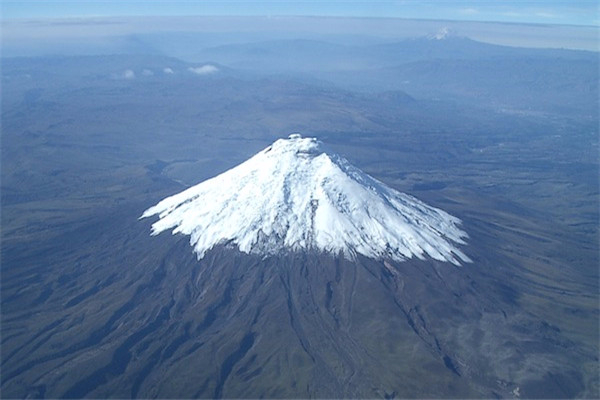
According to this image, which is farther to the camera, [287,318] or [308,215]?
[308,215]

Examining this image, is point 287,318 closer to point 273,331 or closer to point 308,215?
point 273,331

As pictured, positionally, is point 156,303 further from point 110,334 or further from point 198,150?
point 198,150

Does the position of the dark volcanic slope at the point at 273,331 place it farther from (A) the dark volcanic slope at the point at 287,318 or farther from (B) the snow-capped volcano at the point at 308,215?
(B) the snow-capped volcano at the point at 308,215

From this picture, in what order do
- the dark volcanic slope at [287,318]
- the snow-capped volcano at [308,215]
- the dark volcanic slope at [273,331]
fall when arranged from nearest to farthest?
the dark volcanic slope at [273,331] → the dark volcanic slope at [287,318] → the snow-capped volcano at [308,215]

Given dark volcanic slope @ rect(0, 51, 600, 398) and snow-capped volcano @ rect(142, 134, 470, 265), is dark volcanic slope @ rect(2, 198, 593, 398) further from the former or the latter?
snow-capped volcano @ rect(142, 134, 470, 265)

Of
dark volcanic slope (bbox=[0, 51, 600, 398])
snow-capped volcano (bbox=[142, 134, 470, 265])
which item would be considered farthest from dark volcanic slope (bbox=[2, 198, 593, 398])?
snow-capped volcano (bbox=[142, 134, 470, 265])

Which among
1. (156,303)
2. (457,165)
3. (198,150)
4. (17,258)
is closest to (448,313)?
(156,303)

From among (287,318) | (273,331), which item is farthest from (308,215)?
(273,331)

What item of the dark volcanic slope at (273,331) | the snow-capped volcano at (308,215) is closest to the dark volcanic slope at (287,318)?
the dark volcanic slope at (273,331)
